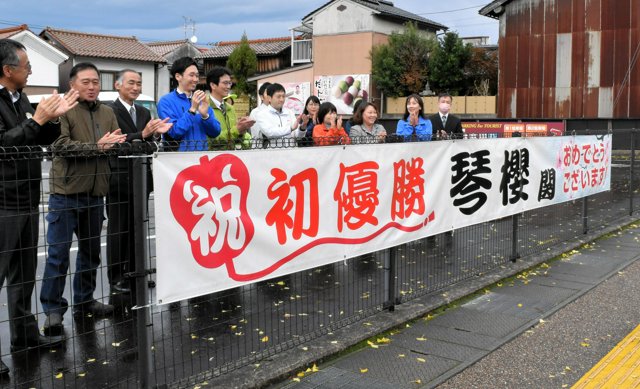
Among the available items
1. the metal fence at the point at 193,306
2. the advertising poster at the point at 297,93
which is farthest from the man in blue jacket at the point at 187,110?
the advertising poster at the point at 297,93

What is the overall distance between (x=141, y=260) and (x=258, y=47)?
147 feet

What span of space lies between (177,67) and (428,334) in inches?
133

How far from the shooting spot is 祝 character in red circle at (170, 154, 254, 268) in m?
3.46

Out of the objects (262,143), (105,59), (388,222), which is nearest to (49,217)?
(262,143)

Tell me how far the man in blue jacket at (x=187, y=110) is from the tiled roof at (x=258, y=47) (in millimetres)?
40107

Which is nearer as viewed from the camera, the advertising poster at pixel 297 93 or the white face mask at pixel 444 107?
the white face mask at pixel 444 107

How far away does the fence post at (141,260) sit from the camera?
3.45 meters

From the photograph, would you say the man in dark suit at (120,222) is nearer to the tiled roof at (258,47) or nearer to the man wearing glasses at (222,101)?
the man wearing glasses at (222,101)

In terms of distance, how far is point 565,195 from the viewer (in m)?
8.37

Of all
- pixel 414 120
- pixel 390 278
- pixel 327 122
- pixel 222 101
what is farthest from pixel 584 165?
pixel 222 101

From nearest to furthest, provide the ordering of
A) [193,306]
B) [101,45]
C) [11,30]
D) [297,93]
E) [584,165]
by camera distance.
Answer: [193,306], [584,165], [11,30], [101,45], [297,93]

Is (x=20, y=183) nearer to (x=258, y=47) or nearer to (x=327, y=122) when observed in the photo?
(x=327, y=122)

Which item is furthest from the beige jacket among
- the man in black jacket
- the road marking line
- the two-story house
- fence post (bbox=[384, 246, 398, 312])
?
the two-story house

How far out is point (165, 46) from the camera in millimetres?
50062
